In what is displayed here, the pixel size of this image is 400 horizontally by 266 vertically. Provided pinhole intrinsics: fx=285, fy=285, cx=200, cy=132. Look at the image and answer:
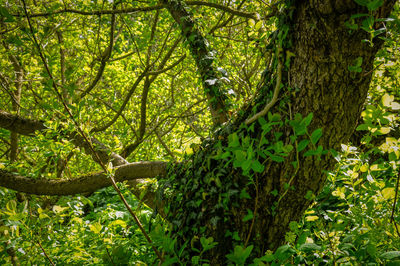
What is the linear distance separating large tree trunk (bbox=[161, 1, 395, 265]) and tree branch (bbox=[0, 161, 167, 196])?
917 mm

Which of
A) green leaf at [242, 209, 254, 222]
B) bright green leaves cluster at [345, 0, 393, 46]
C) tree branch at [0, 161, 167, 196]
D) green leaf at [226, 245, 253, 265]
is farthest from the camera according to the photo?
tree branch at [0, 161, 167, 196]

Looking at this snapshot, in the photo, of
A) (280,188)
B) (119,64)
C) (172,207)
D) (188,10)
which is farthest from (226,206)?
(119,64)

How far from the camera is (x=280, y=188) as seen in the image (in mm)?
1408

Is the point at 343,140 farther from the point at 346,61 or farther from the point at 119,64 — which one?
the point at 119,64

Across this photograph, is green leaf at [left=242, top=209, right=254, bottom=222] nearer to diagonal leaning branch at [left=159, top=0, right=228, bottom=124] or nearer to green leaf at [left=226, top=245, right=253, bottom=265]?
green leaf at [left=226, top=245, right=253, bottom=265]

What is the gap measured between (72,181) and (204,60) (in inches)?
64.7

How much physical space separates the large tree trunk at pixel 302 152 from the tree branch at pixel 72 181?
0.92 meters

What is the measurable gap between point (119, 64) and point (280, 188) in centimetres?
528

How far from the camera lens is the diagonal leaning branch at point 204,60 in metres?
2.74

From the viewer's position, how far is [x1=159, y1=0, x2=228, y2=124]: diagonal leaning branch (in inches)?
108

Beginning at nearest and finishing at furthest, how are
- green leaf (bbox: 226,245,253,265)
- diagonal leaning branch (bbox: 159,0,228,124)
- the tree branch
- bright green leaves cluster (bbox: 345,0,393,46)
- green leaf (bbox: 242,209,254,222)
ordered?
bright green leaves cluster (bbox: 345,0,393,46) → green leaf (bbox: 226,245,253,265) → green leaf (bbox: 242,209,254,222) → the tree branch → diagonal leaning branch (bbox: 159,0,228,124)

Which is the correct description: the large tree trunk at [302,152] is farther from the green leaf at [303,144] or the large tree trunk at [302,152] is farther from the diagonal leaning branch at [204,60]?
the diagonal leaning branch at [204,60]

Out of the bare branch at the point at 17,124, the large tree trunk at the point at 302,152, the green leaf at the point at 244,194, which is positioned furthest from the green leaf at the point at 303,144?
the bare branch at the point at 17,124

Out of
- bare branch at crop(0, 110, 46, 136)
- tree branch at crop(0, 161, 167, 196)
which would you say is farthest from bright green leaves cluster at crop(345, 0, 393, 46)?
bare branch at crop(0, 110, 46, 136)
